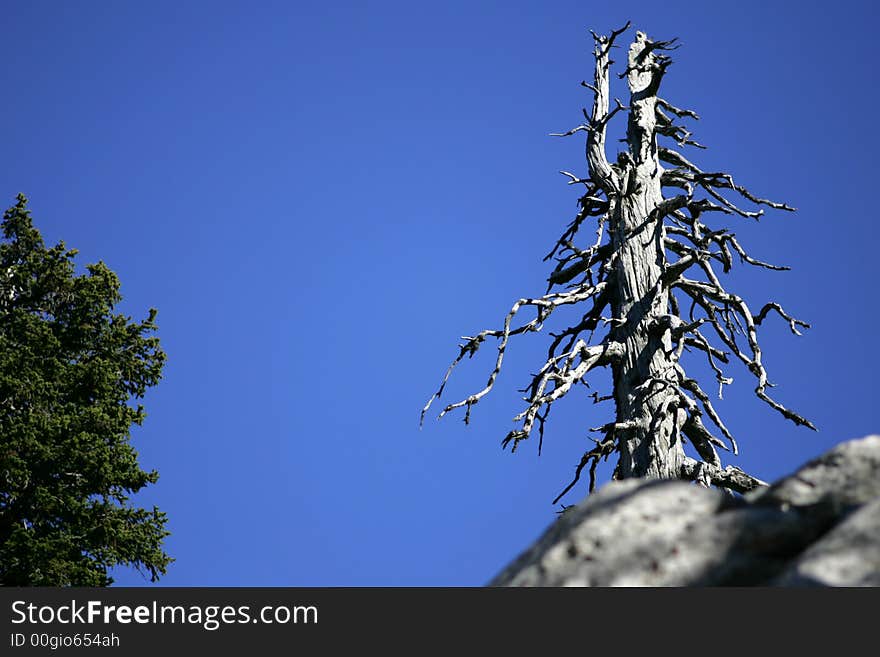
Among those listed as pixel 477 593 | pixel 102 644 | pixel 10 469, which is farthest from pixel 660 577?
pixel 10 469

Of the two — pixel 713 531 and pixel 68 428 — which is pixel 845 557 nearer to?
pixel 713 531

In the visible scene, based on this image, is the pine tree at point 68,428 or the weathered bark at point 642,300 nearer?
the weathered bark at point 642,300

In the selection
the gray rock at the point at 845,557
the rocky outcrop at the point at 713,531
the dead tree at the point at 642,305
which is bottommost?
the gray rock at the point at 845,557

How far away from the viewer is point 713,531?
4234mm

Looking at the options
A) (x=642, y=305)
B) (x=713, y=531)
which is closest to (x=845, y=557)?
(x=713, y=531)

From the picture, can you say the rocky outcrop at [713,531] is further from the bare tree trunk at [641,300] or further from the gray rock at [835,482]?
the bare tree trunk at [641,300]

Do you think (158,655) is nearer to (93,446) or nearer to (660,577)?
(660,577)

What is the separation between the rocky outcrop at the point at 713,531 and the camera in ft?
13.4

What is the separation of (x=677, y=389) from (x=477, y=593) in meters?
6.33

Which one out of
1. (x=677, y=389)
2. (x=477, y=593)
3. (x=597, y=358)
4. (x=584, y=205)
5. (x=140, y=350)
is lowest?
(x=477, y=593)

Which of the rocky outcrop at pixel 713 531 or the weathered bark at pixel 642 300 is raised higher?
the weathered bark at pixel 642 300

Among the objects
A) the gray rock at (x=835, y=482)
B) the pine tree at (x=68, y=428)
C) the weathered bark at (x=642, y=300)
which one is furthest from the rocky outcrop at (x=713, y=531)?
the pine tree at (x=68, y=428)

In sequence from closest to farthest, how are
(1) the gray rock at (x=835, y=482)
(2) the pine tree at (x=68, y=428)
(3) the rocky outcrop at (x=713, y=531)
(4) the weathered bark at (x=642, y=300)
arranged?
(3) the rocky outcrop at (x=713, y=531), (1) the gray rock at (x=835, y=482), (4) the weathered bark at (x=642, y=300), (2) the pine tree at (x=68, y=428)

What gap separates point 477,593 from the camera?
13.6 feet
